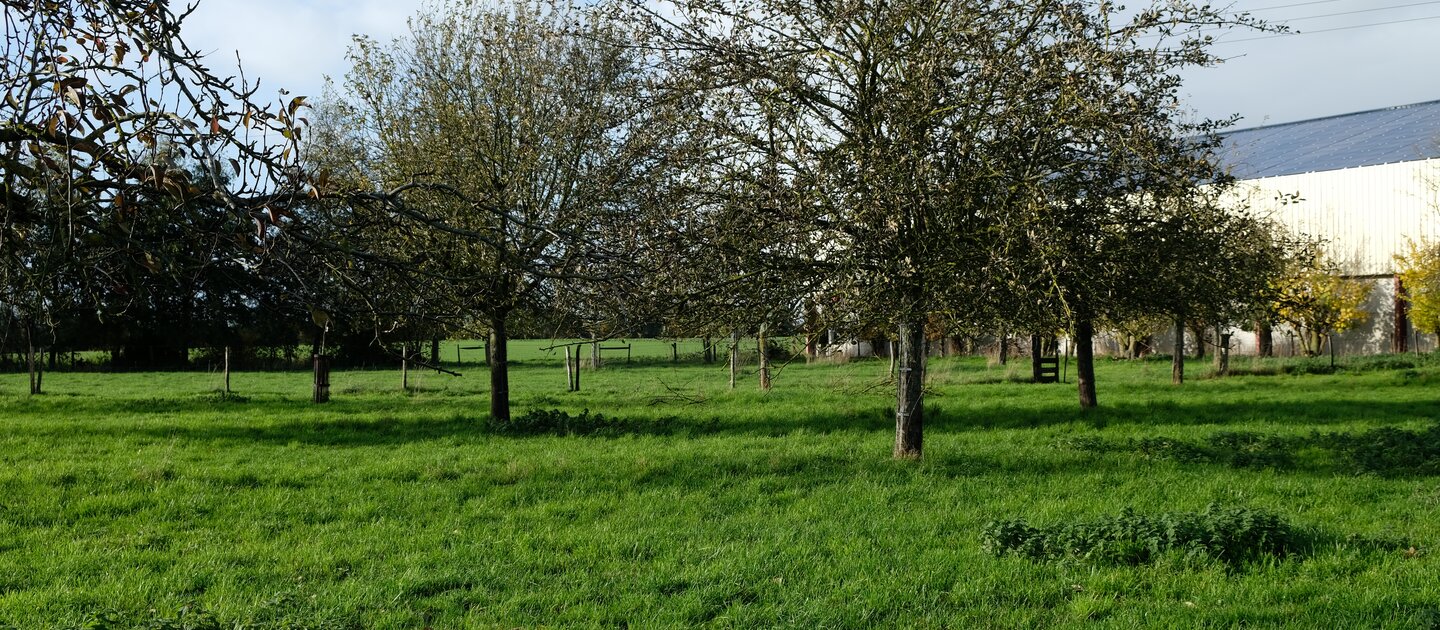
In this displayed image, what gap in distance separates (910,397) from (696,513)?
442cm

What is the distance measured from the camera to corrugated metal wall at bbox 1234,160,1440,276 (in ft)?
124

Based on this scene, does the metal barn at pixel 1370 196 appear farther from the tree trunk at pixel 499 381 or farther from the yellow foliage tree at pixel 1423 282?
the tree trunk at pixel 499 381

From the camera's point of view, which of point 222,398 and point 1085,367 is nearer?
point 1085,367

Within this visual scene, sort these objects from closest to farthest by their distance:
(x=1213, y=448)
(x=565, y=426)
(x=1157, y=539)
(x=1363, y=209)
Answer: (x=1157, y=539) < (x=1213, y=448) < (x=565, y=426) < (x=1363, y=209)

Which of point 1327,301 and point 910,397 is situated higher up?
point 1327,301

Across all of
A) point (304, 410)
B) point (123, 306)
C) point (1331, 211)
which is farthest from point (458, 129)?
point (1331, 211)

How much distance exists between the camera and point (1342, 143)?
4275cm

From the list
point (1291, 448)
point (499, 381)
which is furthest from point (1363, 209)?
point (499, 381)

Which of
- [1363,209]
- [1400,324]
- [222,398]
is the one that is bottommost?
[222,398]

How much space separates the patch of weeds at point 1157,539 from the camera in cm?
783

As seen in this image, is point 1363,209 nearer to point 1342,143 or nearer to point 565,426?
point 1342,143

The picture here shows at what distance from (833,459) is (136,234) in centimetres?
1084

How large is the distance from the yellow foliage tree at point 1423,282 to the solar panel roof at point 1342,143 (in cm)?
421

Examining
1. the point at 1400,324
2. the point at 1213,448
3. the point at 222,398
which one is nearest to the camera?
the point at 1213,448
